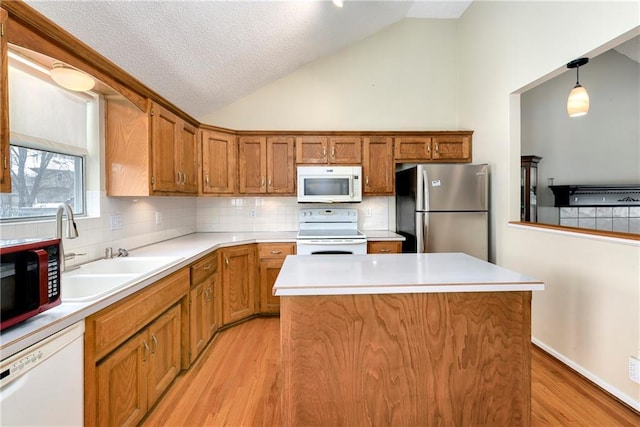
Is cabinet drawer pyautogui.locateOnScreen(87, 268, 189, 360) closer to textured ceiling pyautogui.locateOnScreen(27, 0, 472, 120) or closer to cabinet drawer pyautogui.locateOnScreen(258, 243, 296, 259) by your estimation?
cabinet drawer pyautogui.locateOnScreen(258, 243, 296, 259)

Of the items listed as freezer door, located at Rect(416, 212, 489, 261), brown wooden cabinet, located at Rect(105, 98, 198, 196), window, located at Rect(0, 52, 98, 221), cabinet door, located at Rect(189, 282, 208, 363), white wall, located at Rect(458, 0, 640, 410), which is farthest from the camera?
freezer door, located at Rect(416, 212, 489, 261)

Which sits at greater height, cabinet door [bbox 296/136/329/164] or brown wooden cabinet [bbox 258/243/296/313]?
cabinet door [bbox 296/136/329/164]

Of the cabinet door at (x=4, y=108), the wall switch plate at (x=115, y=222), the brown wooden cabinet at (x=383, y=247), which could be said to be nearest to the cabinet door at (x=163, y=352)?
the wall switch plate at (x=115, y=222)

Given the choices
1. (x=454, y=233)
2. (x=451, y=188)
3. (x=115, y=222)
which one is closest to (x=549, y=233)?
(x=454, y=233)

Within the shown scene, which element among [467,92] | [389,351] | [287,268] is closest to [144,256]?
[287,268]

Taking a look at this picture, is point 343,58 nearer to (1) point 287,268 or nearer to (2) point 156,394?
(1) point 287,268

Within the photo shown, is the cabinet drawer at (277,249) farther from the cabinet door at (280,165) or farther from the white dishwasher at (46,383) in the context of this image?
the white dishwasher at (46,383)

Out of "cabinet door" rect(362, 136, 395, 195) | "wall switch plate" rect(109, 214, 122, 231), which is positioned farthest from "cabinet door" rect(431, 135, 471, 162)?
"wall switch plate" rect(109, 214, 122, 231)

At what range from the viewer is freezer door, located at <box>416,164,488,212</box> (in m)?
3.01

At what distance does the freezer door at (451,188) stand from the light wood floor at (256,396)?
55.2 inches

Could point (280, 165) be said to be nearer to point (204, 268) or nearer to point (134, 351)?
point (204, 268)

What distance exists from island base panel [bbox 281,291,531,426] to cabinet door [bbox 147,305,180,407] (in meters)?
0.84

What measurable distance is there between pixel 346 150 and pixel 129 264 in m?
2.40

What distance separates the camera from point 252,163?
3.37m
